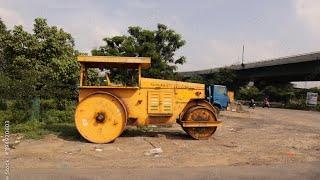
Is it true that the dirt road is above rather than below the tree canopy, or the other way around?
below

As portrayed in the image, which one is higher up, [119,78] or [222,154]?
[119,78]

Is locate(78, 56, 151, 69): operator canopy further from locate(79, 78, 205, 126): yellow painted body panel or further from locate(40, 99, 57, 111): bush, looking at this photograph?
locate(40, 99, 57, 111): bush

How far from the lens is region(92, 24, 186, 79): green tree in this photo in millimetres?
48812

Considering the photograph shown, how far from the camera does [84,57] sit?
15.0m

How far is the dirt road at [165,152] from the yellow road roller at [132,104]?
0.46 m

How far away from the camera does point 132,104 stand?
15.1m

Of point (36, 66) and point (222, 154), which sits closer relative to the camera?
point (222, 154)

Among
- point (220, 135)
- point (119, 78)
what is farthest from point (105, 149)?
point (220, 135)

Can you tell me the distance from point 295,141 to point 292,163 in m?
4.29

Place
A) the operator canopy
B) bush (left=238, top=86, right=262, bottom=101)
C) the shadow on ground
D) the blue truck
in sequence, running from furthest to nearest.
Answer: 1. bush (left=238, top=86, right=262, bottom=101)
2. the blue truck
3. the shadow on ground
4. the operator canopy

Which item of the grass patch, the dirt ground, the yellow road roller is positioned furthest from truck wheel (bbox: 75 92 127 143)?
the grass patch

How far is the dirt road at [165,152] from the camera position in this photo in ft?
36.9

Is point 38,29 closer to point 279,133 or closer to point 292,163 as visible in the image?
point 279,133

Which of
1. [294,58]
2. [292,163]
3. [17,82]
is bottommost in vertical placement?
[292,163]
